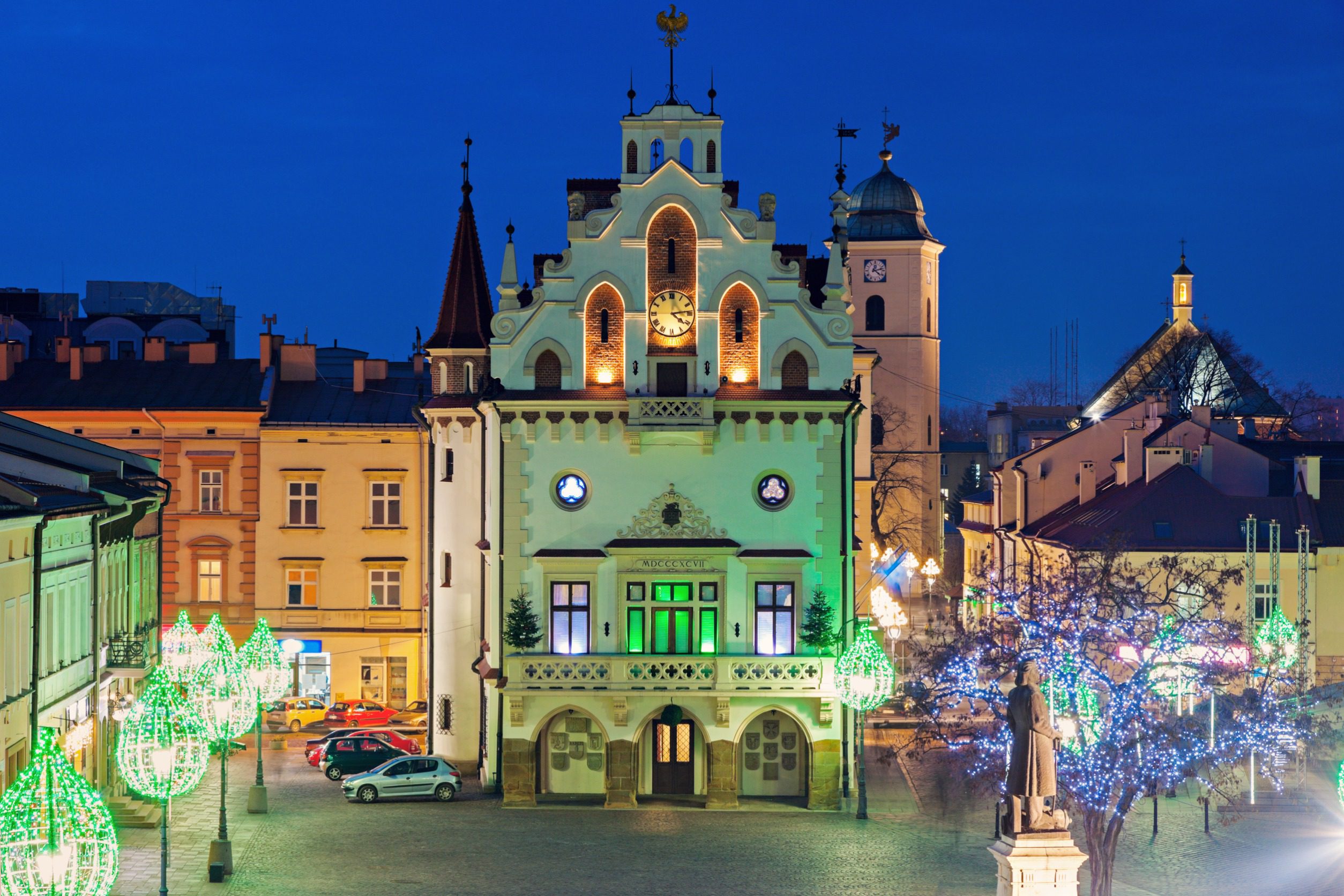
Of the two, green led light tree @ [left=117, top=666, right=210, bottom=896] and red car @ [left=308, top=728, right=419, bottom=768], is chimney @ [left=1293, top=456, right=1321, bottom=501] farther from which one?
green led light tree @ [left=117, top=666, right=210, bottom=896]

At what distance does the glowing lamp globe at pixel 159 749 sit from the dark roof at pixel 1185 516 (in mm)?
37629

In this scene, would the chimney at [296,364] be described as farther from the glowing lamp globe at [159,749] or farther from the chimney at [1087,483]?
the glowing lamp globe at [159,749]

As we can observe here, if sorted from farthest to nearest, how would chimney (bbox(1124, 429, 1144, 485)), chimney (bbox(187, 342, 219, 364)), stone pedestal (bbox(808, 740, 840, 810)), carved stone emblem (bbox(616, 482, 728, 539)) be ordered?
chimney (bbox(1124, 429, 1144, 485)) < chimney (bbox(187, 342, 219, 364)) < carved stone emblem (bbox(616, 482, 728, 539)) < stone pedestal (bbox(808, 740, 840, 810))

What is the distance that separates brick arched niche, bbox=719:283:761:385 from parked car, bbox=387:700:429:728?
66.5ft

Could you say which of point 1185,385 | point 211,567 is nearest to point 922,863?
point 211,567

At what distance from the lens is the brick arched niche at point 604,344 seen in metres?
52.1

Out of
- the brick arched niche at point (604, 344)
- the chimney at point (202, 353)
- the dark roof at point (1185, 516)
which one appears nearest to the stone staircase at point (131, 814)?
the brick arched niche at point (604, 344)

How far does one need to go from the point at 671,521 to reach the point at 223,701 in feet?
49.3

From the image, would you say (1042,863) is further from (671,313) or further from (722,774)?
(671,313)

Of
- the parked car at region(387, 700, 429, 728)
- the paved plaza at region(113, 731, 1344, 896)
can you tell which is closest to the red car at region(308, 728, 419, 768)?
the paved plaza at region(113, 731, 1344, 896)

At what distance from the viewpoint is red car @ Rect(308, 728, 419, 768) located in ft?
188

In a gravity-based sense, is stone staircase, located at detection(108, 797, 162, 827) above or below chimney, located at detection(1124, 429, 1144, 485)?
below

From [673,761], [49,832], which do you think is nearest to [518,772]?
[673,761]

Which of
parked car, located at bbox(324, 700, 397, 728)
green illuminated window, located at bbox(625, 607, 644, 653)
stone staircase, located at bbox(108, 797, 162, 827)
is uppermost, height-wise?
green illuminated window, located at bbox(625, 607, 644, 653)
